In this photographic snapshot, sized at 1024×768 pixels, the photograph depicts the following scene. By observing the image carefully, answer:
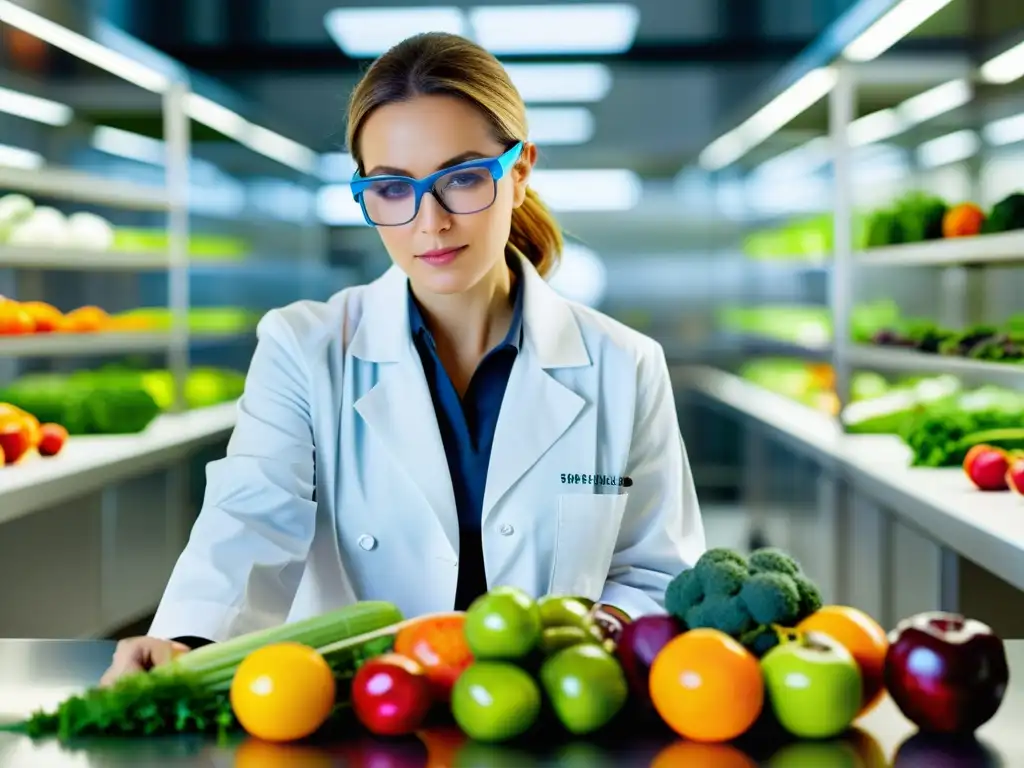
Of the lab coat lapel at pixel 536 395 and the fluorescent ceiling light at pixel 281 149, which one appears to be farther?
the fluorescent ceiling light at pixel 281 149

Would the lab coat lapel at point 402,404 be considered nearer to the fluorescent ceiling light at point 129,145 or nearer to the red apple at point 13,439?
the red apple at point 13,439

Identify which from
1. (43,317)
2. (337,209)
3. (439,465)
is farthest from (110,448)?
(337,209)

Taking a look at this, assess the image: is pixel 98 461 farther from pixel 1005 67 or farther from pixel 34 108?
pixel 1005 67

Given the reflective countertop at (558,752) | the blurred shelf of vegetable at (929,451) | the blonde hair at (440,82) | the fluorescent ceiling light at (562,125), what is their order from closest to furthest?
the reflective countertop at (558,752)
the blonde hair at (440,82)
the blurred shelf of vegetable at (929,451)
the fluorescent ceiling light at (562,125)

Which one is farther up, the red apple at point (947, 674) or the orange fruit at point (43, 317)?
the orange fruit at point (43, 317)

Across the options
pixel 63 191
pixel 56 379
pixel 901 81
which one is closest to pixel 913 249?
pixel 901 81

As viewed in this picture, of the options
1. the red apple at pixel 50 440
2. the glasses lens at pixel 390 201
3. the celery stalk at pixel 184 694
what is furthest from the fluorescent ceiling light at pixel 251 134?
the celery stalk at pixel 184 694

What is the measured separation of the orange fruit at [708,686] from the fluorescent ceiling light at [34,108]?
3.62 m

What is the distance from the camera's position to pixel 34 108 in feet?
14.9

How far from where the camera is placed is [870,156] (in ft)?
16.6

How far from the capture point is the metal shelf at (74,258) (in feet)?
13.0

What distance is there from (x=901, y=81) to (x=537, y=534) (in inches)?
124

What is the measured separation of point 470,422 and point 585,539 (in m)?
0.29

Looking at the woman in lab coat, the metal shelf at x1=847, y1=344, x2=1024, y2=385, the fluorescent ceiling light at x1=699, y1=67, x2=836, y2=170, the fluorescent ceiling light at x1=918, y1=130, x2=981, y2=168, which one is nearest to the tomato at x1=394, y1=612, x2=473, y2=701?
the woman in lab coat
